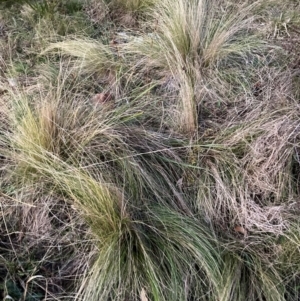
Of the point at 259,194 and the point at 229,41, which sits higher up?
the point at 229,41

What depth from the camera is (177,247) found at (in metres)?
1.88

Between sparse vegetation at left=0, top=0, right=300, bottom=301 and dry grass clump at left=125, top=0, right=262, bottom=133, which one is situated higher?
dry grass clump at left=125, top=0, right=262, bottom=133

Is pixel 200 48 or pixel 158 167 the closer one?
pixel 158 167

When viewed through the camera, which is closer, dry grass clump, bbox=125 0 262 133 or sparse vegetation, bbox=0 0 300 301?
sparse vegetation, bbox=0 0 300 301

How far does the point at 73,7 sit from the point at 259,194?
2.20m

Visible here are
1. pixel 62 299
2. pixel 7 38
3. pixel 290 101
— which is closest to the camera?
pixel 62 299

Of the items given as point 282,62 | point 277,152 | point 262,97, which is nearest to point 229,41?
point 282,62

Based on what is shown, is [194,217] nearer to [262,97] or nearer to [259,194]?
[259,194]

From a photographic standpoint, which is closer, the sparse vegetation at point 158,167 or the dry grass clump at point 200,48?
the sparse vegetation at point 158,167

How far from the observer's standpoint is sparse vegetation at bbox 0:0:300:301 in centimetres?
182

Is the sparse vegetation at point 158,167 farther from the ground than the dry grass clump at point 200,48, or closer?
closer

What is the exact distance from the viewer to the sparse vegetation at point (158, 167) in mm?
1815

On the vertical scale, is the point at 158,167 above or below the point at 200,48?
below

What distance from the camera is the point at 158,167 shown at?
2156 millimetres
